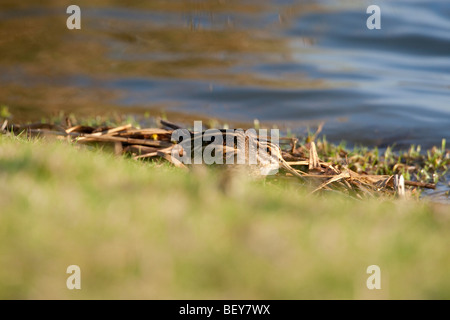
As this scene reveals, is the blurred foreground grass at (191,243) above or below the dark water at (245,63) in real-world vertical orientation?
below

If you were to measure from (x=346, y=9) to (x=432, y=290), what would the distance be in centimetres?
1325

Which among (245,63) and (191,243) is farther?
(245,63)

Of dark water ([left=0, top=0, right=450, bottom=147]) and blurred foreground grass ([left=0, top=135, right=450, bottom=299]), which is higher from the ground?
dark water ([left=0, top=0, right=450, bottom=147])

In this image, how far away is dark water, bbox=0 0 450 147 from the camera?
10.1 meters

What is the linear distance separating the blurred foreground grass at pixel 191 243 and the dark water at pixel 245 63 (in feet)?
19.5

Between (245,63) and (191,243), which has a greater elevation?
(245,63)

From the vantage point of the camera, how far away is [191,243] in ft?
8.79

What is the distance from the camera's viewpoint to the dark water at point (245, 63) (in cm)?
1015

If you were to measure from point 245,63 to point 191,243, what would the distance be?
10220 millimetres

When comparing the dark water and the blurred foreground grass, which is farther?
the dark water

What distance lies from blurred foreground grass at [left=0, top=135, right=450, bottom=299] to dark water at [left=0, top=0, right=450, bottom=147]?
595 centimetres

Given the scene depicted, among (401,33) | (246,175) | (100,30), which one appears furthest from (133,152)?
(401,33)

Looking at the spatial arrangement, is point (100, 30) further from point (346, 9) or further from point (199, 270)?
point (199, 270)
